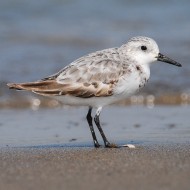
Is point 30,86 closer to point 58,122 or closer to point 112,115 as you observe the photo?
point 58,122

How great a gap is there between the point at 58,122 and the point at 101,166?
10.5 feet

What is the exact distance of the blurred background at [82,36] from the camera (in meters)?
11.2

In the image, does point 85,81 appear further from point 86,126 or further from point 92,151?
point 86,126

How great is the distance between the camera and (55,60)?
42.8ft

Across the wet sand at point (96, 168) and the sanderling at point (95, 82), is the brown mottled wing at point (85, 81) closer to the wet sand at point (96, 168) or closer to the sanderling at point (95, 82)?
the sanderling at point (95, 82)

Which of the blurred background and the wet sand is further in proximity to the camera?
the blurred background

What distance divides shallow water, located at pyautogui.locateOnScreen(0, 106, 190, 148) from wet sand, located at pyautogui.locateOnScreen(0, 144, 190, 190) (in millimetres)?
592

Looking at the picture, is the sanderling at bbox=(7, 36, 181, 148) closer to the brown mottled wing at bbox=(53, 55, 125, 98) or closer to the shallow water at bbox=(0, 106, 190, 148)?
the brown mottled wing at bbox=(53, 55, 125, 98)

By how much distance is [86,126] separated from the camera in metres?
8.59

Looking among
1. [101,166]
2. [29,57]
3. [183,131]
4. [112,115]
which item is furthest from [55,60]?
[101,166]

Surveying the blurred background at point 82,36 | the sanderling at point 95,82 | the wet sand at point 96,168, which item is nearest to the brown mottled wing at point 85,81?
the sanderling at point 95,82

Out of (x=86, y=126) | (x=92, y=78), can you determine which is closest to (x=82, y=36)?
(x=86, y=126)

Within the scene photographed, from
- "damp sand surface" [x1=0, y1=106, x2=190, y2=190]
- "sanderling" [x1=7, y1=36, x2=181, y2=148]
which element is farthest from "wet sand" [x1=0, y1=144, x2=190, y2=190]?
"sanderling" [x1=7, y1=36, x2=181, y2=148]

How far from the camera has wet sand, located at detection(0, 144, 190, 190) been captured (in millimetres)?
5016
